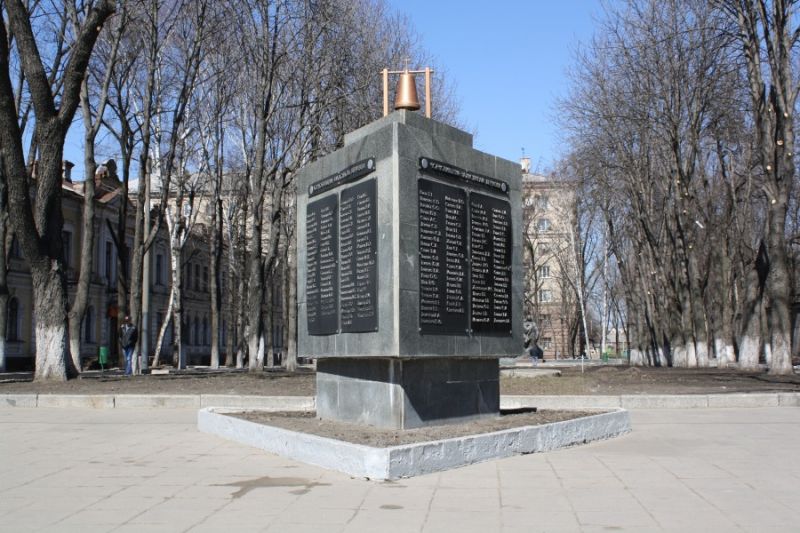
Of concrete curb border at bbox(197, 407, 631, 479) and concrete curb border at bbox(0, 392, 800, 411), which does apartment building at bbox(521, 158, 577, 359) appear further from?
concrete curb border at bbox(197, 407, 631, 479)

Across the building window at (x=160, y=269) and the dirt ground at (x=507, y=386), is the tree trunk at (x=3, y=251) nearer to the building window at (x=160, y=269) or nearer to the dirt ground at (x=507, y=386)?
the dirt ground at (x=507, y=386)

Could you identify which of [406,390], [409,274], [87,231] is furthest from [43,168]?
[406,390]

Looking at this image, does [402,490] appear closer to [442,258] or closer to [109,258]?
[442,258]

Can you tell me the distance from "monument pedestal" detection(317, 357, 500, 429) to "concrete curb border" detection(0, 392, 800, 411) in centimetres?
369

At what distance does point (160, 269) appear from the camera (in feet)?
204

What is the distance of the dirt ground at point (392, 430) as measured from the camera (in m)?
8.75

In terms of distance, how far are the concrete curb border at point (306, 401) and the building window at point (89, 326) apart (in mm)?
37366

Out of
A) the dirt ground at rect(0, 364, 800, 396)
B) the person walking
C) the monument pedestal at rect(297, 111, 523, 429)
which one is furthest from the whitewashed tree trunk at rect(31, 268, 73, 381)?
the monument pedestal at rect(297, 111, 523, 429)

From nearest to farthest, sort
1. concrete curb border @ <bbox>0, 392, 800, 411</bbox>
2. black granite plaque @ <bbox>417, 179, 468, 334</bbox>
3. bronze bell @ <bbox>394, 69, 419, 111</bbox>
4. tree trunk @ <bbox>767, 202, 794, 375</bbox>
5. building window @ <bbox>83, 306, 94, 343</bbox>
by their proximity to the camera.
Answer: black granite plaque @ <bbox>417, 179, 468, 334</bbox>
bronze bell @ <bbox>394, 69, 419, 111</bbox>
concrete curb border @ <bbox>0, 392, 800, 411</bbox>
tree trunk @ <bbox>767, 202, 794, 375</bbox>
building window @ <bbox>83, 306, 94, 343</bbox>

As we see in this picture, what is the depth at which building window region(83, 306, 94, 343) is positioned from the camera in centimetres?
5142

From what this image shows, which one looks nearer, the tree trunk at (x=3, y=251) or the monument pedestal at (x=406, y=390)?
the monument pedestal at (x=406, y=390)

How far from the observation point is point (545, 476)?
803 centimetres

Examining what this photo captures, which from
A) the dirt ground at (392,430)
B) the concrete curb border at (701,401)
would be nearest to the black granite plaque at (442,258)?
the dirt ground at (392,430)

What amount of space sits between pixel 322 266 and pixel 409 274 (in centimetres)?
192
